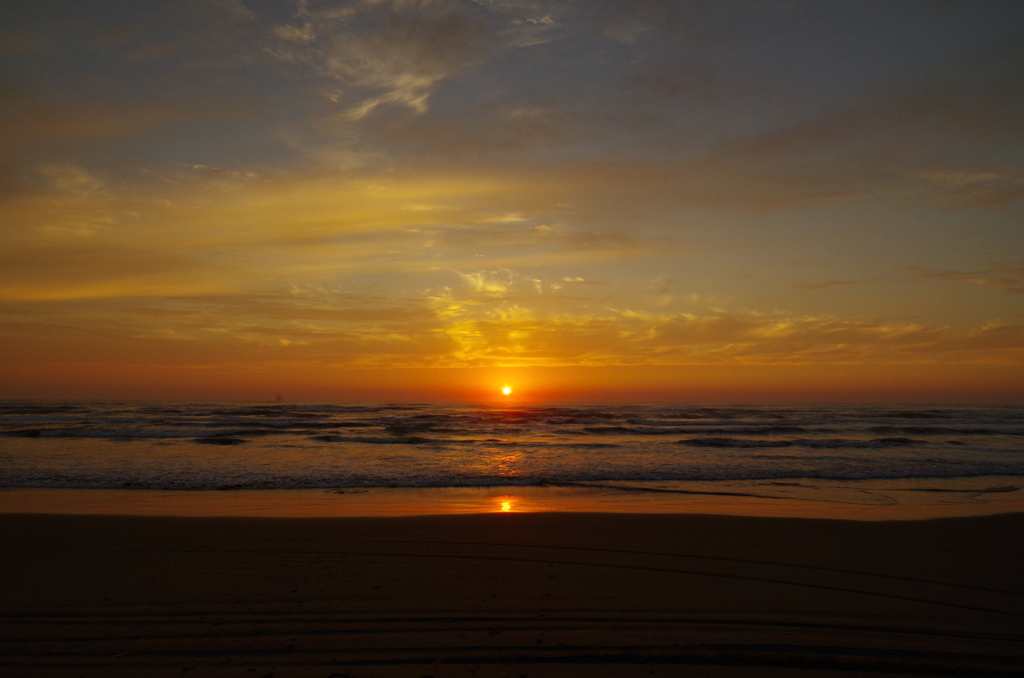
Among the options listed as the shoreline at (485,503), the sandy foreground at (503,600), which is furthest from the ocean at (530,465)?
the sandy foreground at (503,600)

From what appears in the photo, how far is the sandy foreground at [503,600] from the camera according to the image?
15.5 ft

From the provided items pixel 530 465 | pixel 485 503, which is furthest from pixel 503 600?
pixel 530 465

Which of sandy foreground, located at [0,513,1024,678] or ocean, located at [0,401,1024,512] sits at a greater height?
sandy foreground, located at [0,513,1024,678]

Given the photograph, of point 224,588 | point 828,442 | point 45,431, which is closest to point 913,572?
point 224,588

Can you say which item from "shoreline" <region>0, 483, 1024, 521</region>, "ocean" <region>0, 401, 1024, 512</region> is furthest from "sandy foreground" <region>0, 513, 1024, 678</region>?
"ocean" <region>0, 401, 1024, 512</region>

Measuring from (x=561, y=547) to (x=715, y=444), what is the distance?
23.0 meters

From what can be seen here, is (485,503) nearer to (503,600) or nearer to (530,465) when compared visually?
(503,600)

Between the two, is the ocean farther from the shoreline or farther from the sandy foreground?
the sandy foreground

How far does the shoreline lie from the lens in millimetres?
11039

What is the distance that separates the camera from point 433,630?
17.2 feet

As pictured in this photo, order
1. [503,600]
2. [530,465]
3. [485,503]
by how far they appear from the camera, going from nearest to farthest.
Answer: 1. [503,600]
2. [485,503]
3. [530,465]

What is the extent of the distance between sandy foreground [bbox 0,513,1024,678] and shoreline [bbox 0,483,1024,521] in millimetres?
1687

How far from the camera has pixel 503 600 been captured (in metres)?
5.98

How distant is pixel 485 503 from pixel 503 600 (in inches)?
259
